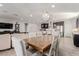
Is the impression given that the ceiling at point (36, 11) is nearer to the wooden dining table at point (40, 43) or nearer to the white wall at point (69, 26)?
the white wall at point (69, 26)

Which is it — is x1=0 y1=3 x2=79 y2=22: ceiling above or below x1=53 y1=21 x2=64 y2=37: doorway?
above

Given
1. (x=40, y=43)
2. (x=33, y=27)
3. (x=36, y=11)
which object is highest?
(x=36, y=11)

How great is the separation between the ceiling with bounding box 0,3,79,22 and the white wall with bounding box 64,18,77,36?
50 millimetres

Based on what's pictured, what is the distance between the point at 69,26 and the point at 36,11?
0.42 meters

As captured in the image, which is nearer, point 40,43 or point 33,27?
point 33,27

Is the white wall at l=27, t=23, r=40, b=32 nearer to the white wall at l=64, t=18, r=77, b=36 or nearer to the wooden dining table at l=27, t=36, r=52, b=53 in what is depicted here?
the wooden dining table at l=27, t=36, r=52, b=53

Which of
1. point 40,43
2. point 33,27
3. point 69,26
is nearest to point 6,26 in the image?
point 33,27

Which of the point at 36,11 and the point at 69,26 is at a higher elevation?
the point at 36,11

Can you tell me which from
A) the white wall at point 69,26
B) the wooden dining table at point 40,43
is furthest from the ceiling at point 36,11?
the wooden dining table at point 40,43

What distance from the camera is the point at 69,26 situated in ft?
4.10

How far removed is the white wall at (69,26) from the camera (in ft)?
4.05

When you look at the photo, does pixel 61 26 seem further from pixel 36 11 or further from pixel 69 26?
pixel 36 11

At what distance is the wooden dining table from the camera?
1489 millimetres

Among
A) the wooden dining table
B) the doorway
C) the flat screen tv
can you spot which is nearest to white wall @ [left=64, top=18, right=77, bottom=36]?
the doorway
